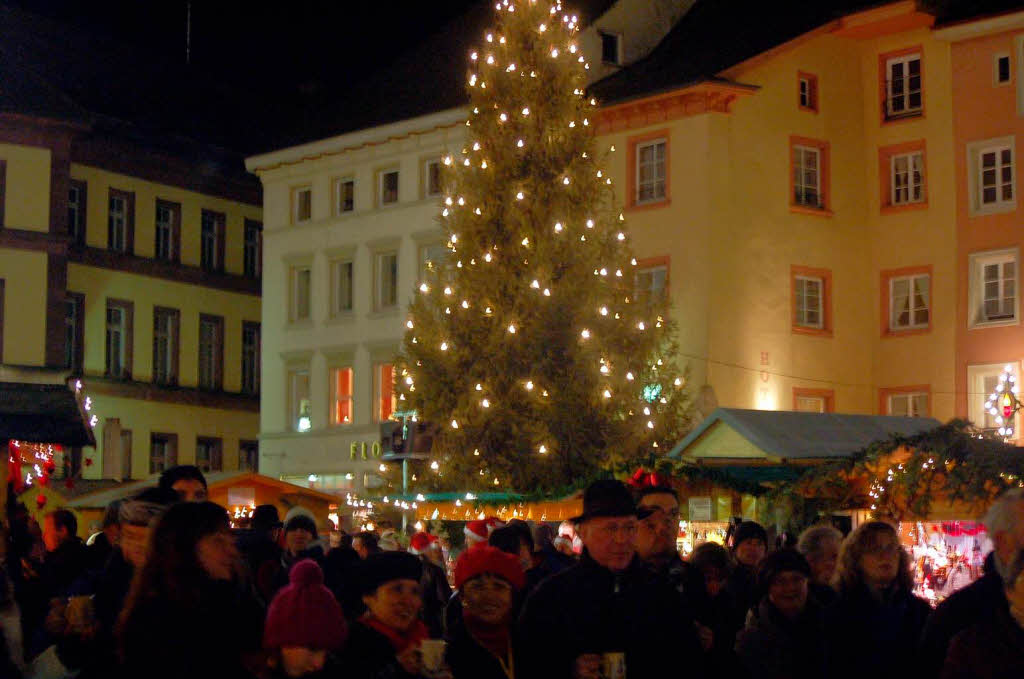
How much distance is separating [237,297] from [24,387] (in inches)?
528

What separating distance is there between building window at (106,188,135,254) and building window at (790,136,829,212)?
68.4ft

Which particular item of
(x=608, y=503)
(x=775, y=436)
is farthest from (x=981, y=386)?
(x=608, y=503)

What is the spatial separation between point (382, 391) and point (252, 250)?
11295 mm

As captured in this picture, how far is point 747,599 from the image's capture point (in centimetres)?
1062

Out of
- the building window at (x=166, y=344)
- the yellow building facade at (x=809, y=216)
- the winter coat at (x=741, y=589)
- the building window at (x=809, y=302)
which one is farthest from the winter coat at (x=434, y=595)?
the building window at (x=166, y=344)

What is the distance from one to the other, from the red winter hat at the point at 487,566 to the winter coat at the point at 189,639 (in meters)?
1.55

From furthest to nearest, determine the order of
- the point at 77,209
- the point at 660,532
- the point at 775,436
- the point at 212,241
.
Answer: the point at 212,241 < the point at 77,209 < the point at 775,436 < the point at 660,532

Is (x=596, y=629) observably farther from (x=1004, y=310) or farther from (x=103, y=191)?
(x=103, y=191)

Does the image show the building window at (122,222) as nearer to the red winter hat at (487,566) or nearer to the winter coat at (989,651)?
the red winter hat at (487,566)

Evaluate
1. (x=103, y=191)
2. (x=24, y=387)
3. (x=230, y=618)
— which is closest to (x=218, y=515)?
(x=230, y=618)

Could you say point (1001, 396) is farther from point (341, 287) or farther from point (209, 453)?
point (209, 453)

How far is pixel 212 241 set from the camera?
176 feet

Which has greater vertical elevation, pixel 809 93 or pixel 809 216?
pixel 809 93

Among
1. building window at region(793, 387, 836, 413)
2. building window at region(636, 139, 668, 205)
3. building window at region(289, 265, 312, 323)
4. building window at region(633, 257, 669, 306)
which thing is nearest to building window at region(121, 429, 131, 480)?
building window at region(289, 265, 312, 323)
